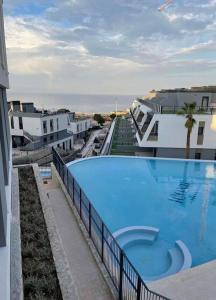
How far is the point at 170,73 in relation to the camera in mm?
48219

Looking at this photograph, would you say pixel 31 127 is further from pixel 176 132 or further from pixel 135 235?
pixel 135 235

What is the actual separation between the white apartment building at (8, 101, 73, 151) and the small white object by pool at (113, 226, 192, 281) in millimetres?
25190

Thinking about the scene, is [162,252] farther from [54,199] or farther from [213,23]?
[213,23]

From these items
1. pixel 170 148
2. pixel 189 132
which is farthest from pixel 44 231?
pixel 170 148

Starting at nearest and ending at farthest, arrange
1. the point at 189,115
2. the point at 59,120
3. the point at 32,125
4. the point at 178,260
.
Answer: the point at 178,260
the point at 189,115
the point at 32,125
the point at 59,120

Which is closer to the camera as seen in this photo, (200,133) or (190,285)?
(190,285)

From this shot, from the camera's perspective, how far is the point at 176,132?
2211 centimetres

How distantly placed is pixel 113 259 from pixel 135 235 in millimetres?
4094

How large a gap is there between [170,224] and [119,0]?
72.3ft

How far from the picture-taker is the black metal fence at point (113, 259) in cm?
425

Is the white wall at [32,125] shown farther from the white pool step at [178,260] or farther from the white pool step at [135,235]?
the white pool step at [178,260]

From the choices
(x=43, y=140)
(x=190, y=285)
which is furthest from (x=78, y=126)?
(x=190, y=285)

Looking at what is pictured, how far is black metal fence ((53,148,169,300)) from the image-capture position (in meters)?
4.25

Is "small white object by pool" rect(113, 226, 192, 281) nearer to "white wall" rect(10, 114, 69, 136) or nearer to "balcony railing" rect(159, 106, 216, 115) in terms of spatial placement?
"balcony railing" rect(159, 106, 216, 115)
